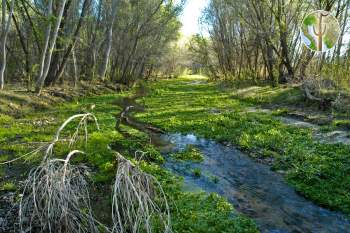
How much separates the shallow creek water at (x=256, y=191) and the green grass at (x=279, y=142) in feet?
1.66

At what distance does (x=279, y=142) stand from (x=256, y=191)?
528 cm

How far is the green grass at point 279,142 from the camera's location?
422 inches

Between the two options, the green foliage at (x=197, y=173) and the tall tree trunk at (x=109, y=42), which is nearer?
the green foliage at (x=197, y=173)

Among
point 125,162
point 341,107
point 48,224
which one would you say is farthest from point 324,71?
point 48,224

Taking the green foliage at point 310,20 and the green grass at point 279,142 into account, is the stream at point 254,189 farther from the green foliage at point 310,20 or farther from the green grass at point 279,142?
the green foliage at point 310,20

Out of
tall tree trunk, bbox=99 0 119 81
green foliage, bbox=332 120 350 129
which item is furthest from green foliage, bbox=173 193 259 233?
tall tree trunk, bbox=99 0 119 81

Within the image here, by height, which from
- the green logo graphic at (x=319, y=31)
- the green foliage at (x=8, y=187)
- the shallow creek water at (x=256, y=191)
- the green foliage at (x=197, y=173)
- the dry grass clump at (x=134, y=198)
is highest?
the green logo graphic at (x=319, y=31)

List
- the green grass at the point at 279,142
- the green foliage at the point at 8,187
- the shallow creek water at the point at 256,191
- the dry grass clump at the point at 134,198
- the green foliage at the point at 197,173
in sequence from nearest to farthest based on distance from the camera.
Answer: the dry grass clump at the point at 134,198
the shallow creek water at the point at 256,191
the green foliage at the point at 8,187
the green grass at the point at 279,142
the green foliage at the point at 197,173

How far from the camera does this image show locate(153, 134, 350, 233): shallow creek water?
28.4ft

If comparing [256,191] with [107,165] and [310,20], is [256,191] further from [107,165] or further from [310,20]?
[310,20]

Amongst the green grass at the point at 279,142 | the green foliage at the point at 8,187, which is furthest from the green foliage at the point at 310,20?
the green foliage at the point at 8,187

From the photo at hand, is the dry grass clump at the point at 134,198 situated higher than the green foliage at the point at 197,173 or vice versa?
the dry grass clump at the point at 134,198

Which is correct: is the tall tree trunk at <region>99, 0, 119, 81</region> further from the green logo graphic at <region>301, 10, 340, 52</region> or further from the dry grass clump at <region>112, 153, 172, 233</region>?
the dry grass clump at <region>112, 153, 172, 233</region>

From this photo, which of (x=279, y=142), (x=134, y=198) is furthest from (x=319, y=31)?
(x=134, y=198)
